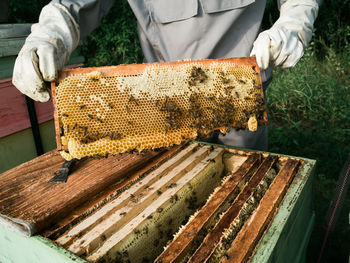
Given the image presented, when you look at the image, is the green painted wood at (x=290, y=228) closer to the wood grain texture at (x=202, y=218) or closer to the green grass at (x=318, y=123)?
the wood grain texture at (x=202, y=218)

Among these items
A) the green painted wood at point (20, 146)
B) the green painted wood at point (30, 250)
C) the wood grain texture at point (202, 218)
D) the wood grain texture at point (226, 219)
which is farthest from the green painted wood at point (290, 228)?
the green painted wood at point (20, 146)

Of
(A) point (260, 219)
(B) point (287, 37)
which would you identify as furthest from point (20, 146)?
(B) point (287, 37)

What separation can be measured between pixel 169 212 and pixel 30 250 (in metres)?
0.72

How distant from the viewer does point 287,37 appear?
7.04 feet

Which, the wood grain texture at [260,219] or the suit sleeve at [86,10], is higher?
the suit sleeve at [86,10]

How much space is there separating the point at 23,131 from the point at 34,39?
1.47 meters

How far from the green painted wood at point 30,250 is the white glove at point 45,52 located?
2.99ft

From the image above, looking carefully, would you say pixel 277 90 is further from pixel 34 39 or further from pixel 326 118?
pixel 34 39

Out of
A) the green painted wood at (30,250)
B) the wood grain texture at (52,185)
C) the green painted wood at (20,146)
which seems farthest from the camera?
the green painted wood at (20,146)

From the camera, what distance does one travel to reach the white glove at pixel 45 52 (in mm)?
1764

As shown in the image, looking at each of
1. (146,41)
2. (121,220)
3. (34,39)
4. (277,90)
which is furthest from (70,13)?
(277,90)

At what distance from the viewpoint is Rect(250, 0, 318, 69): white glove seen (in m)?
2.04

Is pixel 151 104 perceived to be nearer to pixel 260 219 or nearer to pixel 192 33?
pixel 260 219

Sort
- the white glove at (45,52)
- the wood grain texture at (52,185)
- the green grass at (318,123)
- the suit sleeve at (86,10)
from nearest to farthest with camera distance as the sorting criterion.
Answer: the wood grain texture at (52,185)
the white glove at (45,52)
the suit sleeve at (86,10)
the green grass at (318,123)
